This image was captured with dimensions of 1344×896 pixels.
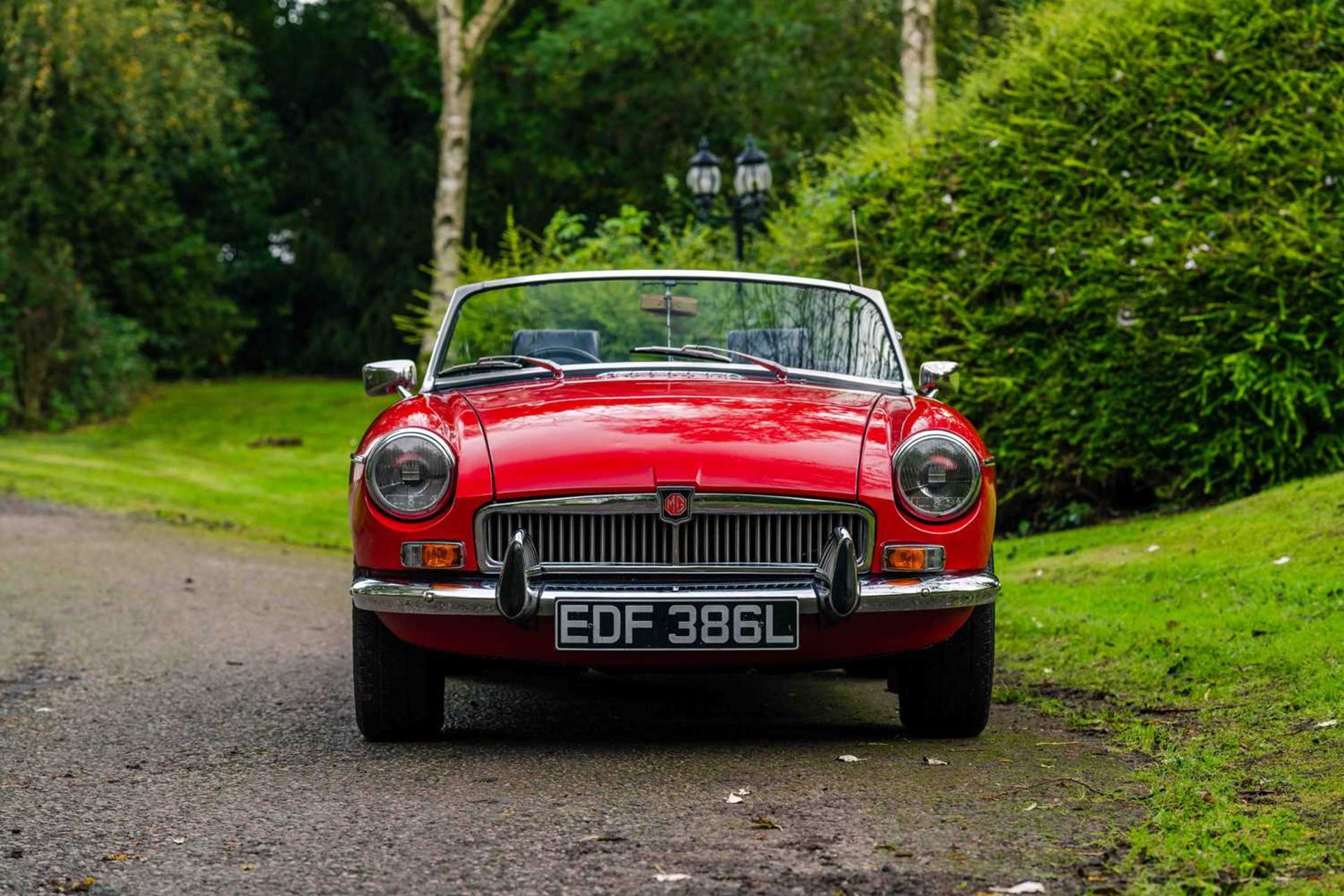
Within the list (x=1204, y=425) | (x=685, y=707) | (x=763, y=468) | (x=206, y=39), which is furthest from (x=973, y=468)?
(x=206, y=39)

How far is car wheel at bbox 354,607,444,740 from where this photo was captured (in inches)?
202

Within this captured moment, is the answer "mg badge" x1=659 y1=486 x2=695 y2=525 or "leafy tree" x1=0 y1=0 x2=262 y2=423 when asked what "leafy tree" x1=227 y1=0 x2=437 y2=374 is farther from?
"mg badge" x1=659 y1=486 x2=695 y2=525

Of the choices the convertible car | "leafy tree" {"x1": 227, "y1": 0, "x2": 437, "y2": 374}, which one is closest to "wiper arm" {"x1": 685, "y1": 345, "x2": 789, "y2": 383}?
the convertible car

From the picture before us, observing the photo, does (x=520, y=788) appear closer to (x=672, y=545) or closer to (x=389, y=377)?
(x=672, y=545)

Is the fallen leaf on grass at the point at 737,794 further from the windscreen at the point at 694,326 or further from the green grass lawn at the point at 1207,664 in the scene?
the windscreen at the point at 694,326

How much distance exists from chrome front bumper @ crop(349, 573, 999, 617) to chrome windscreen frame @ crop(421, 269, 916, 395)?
43.3 inches

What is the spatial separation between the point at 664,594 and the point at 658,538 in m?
0.19

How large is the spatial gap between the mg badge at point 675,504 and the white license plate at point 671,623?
0.23 metres

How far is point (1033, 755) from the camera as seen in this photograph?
4.94 meters

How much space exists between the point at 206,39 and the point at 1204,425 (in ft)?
68.9

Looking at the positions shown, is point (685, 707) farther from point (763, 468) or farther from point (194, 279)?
point (194, 279)

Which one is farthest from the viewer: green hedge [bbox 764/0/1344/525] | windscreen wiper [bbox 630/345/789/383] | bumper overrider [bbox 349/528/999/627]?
green hedge [bbox 764/0/1344/525]

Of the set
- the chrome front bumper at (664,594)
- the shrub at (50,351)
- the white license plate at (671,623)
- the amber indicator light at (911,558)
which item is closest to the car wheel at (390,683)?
the chrome front bumper at (664,594)

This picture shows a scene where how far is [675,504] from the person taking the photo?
482 centimetres
